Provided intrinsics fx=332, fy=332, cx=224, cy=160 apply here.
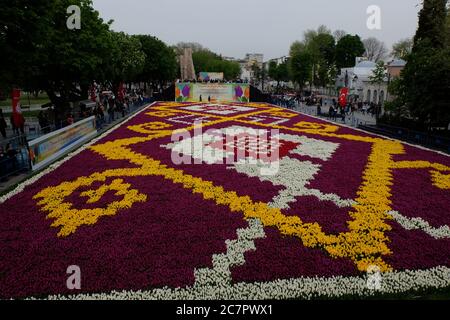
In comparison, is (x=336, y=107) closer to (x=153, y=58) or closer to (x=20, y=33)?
(x=20, y=33)

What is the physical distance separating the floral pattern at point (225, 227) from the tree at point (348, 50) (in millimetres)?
73227

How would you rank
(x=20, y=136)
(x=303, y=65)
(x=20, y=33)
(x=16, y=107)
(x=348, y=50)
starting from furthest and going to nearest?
(x=348, y=50) < (x=303, y=65) < (x=16, y=107) < (x=20, y=136) < (x=20, y=33)

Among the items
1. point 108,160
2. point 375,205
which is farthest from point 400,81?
point 108,160

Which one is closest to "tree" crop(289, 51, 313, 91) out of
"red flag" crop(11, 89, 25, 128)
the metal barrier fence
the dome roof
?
the dome roof

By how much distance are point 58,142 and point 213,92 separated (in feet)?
112

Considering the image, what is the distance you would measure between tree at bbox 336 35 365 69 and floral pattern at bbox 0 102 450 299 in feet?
240

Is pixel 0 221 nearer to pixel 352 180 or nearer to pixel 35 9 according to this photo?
pixel 35 9

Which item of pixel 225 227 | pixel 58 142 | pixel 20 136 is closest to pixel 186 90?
pixel 58 142

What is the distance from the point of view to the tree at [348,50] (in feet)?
260

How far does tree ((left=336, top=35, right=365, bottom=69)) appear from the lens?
79312 mm

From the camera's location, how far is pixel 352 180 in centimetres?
1159

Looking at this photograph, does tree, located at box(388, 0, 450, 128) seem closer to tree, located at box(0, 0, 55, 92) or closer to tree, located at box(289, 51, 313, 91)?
tree, located at box(0, 0, 55, 92)

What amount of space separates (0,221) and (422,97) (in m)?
19.8

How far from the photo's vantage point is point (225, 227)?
805 cm
